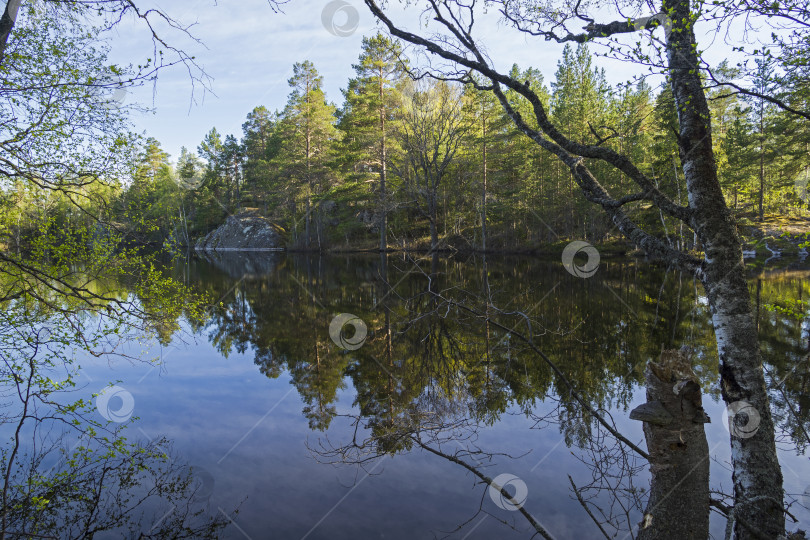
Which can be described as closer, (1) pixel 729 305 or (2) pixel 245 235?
(1) pixel 729 305

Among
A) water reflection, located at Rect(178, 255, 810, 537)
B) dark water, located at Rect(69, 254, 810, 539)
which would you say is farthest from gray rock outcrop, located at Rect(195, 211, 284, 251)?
dark water, located at Rect(69, 254, 810, 539)

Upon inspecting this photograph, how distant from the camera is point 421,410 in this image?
636 centimetres

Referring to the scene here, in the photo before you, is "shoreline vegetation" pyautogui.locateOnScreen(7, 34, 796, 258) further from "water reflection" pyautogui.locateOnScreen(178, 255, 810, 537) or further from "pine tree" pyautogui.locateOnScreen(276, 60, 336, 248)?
"water reflection" pyautogui.locateOnScreen(178, 255, 810, 537)

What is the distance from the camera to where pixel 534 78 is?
50125mm

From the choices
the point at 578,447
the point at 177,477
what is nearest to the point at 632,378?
the point at 578,447

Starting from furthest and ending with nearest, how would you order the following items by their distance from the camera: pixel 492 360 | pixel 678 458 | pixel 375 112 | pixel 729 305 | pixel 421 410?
pixel 375 112, pixel 492 360, pixel 421 410, pixel 729 305, pixel 678 458

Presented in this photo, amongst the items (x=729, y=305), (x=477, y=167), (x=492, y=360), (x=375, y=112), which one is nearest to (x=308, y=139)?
(x=375, y=112)

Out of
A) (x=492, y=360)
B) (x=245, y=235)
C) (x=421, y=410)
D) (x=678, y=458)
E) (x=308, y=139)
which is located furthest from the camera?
(x=245, y=235)

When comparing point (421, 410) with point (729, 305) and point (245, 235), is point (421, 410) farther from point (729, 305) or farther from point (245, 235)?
point (245, 235)

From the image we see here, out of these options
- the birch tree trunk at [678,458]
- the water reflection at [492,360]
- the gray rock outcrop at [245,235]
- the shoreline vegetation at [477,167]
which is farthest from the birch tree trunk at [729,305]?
the gray rock outcrop at [245,235]

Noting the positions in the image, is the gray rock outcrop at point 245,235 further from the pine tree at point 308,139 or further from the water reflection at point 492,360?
the water reflection at point 492,360

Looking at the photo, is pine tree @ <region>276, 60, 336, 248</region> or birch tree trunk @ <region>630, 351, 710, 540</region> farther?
pine tree @ <region>276, 60, 336, 248</region>

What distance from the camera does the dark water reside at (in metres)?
4.40

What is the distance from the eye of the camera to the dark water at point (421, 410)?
440 cm
